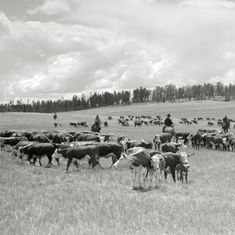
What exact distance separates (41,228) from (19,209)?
1892 mm

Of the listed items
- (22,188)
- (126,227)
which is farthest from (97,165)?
(126,227)

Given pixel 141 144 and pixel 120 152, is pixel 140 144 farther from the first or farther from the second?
pixel 120 152

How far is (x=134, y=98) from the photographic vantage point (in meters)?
176

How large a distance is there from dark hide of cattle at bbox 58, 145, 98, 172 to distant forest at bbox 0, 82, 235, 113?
499 ft

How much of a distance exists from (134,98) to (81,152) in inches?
6264

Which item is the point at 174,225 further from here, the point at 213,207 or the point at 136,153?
the point at 136,153

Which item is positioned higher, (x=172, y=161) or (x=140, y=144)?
(x=172, y=161)

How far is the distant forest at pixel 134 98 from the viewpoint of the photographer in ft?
566

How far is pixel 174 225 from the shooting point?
8.40 m

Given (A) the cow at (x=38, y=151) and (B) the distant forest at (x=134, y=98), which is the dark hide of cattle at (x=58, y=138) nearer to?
(A) the cow at (x=38, y=151)

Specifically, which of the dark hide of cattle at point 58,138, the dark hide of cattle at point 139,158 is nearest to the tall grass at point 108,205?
the dark hide of cattle at point 139,158

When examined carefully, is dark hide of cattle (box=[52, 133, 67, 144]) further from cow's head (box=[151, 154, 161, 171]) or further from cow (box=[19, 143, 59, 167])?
cow's head (box=[151, 154, 161, 171])

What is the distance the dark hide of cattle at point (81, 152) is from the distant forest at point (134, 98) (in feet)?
499

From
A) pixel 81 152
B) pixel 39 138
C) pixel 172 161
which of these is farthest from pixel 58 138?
pixel 172 161
